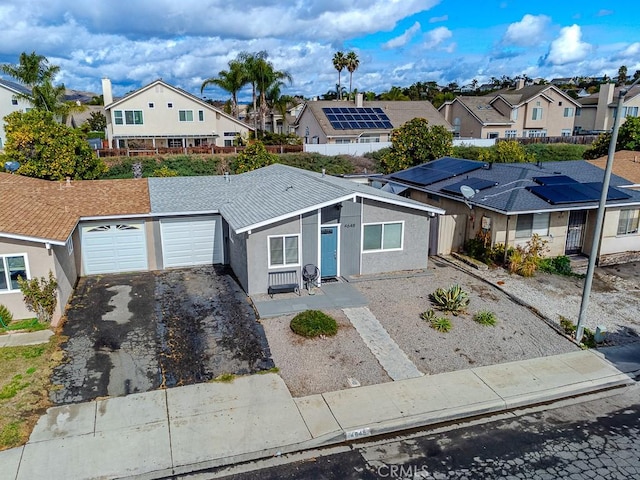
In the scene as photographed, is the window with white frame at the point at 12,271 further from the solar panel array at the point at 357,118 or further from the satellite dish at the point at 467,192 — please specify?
the solar panel array at the point at 357,118

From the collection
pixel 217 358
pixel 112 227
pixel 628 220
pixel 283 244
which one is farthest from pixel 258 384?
pixel 628 220

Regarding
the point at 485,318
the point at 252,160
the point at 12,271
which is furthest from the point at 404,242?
the point at 252,160

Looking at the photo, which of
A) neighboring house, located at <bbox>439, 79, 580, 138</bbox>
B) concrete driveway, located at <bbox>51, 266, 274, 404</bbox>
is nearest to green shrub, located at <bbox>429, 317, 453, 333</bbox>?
concrete driveway, located at <bbox>51, 266, 274, 404</bbox>

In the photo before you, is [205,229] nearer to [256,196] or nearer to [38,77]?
[256,196]

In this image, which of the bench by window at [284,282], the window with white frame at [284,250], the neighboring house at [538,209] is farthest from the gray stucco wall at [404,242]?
the neighboring house at [538,209]

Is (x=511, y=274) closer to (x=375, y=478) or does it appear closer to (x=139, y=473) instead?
(x=375, y=478)

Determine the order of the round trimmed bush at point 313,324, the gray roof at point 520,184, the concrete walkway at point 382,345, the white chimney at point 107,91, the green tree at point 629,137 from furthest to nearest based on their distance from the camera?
the white chimney at point 107,91 < the green tree at point 629,137 < the gray roof at point 520,184 < the round trimmed bush at point 313,324 < the concrete walkway at point 382,345

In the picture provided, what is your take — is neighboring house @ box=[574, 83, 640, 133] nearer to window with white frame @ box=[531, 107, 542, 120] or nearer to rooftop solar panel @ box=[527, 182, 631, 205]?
window with white frame @ box=[531, 107, 542, 120]
